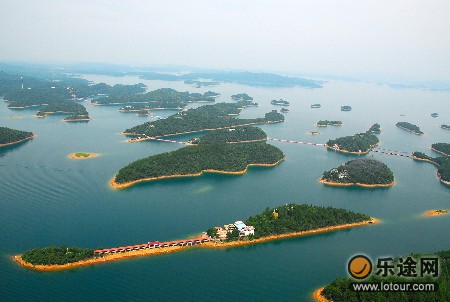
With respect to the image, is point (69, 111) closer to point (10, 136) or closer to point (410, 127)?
point (10, 136)

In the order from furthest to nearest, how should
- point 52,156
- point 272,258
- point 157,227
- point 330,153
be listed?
point 330,153, point 52,156, point 157,227, point 272,258

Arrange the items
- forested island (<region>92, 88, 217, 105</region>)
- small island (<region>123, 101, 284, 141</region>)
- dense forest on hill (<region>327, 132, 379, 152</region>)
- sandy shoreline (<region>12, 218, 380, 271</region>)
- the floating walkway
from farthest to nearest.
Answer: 1. forested island (<region>92, 88, 217, 105</region>)
2. small island (<region>123, 101, 284, 141</region>)
3. dense forest on hill (<region>327, 132, 379, 152</region>)
4. the floating walkway
5. sandy shoreline (<region>12, 218, 380, 271</region>)

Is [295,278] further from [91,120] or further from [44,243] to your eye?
[91,120]

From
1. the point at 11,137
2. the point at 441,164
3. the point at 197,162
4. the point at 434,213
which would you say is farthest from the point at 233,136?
the point at 11,137

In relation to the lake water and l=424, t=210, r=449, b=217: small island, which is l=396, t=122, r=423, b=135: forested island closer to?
the lake water

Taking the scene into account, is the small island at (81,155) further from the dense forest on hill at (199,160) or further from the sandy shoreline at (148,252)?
the sandy shoreline at (148,252)

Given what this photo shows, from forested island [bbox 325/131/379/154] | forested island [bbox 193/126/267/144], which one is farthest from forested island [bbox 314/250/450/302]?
forested island [bbox 193/126/267/144]

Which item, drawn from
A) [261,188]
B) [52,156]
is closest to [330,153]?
[261,188]
